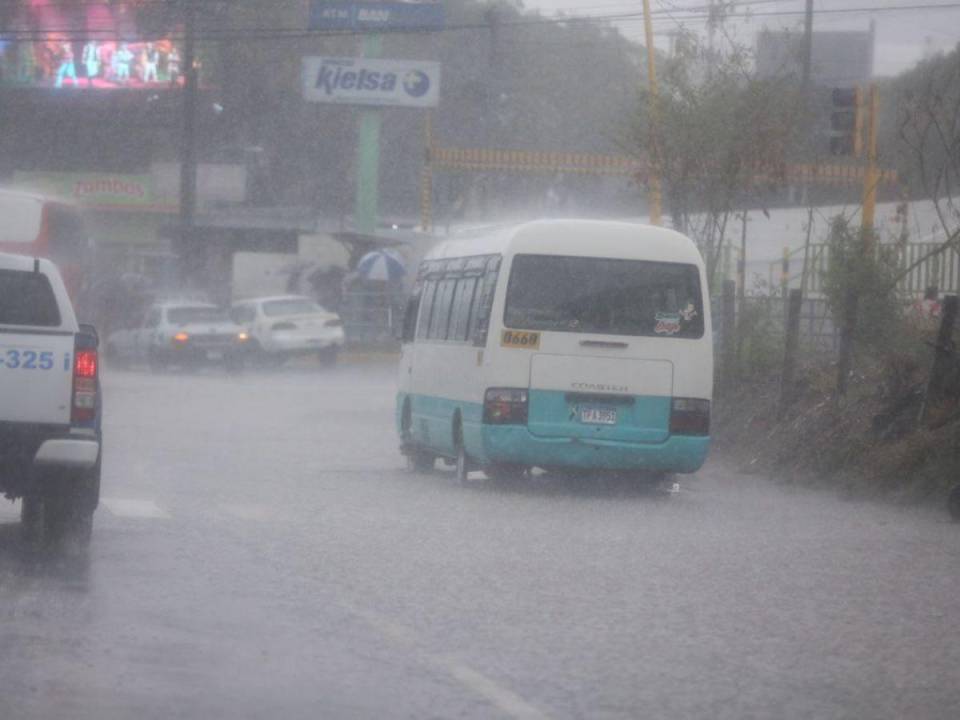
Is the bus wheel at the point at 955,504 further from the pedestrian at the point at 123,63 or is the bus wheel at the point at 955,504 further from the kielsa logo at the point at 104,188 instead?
the pedestrian at the point at 123,63

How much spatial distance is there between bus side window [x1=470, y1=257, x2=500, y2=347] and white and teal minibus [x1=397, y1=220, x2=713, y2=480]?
0.11 ft

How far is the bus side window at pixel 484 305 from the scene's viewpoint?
1788 centimetres

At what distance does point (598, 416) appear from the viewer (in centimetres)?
1748

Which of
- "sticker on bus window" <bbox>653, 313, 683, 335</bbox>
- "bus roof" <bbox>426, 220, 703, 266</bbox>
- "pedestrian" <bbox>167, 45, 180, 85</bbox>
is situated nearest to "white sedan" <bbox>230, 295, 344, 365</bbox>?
"pedestrian" <bbox>167, 45, 180, 85</bbox>

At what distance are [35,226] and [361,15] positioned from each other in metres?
15.4

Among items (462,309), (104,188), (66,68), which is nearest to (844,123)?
(462,309)

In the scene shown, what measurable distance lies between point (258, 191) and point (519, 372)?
5441 cm

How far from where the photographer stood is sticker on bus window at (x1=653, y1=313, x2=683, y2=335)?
17797 mm

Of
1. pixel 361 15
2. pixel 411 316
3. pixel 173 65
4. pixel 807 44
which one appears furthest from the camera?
pixel 173 65

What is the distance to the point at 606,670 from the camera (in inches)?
329

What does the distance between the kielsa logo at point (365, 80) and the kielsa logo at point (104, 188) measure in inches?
490

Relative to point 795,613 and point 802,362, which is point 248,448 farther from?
point 795,613

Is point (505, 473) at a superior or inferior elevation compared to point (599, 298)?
inferior

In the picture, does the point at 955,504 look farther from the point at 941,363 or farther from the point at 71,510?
the point at 71,510
